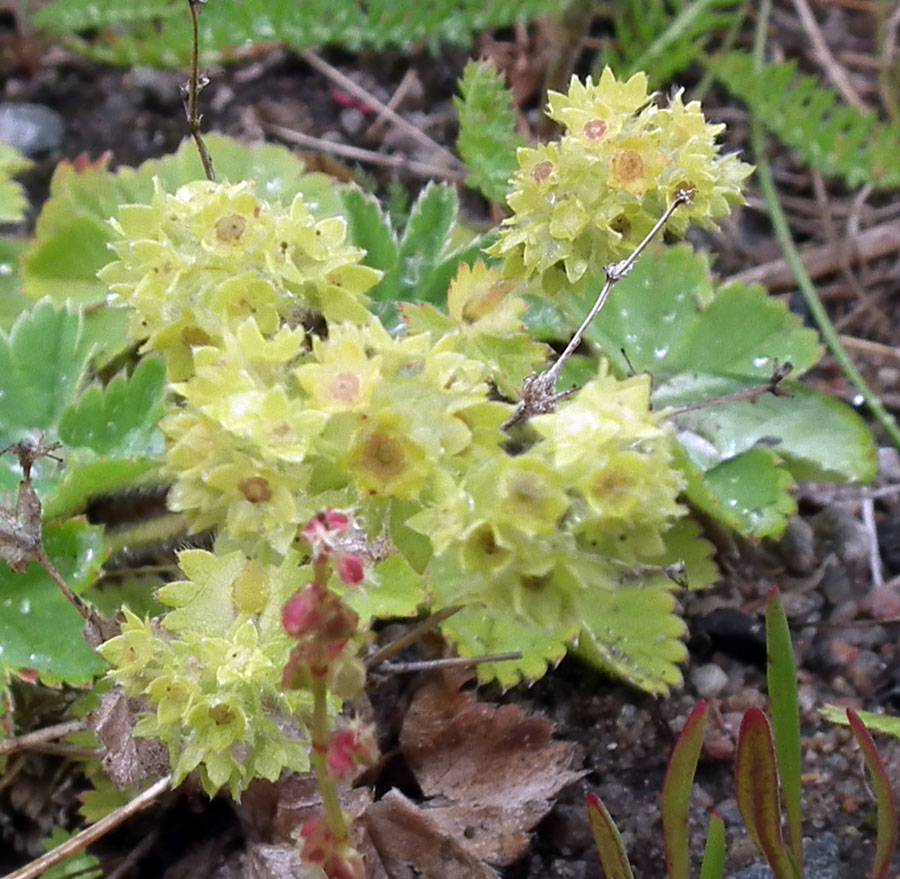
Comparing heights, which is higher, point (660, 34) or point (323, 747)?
point (660, 34)

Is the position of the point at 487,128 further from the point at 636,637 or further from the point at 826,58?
the point at 826,58

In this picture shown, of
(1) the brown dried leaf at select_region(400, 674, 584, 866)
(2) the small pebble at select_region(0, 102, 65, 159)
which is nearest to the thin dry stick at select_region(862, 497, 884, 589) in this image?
(1) the brown dried leaf at select_region(400, 674, 584, 866)

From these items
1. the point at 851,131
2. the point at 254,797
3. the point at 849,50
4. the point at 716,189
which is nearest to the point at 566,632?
the point at 254,797

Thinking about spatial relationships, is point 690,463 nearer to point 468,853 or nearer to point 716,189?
point 716,189

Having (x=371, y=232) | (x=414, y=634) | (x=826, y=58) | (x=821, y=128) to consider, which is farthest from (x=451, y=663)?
(x=826, y=58)

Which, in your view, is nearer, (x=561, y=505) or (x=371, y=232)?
(x=561, y=505)

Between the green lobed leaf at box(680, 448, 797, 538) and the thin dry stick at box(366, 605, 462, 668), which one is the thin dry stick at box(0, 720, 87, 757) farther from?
the green lobed leaf at box(680, 448, 797, 538)

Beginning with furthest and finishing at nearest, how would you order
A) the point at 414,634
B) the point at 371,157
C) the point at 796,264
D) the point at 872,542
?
the point at 371,157 → the point at 796,264 → the point at 872,542 → the point at 414,634

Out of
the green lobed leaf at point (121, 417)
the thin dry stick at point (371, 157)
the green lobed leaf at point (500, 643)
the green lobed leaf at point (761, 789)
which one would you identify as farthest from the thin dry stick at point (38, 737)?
the thin dry stick at point (371, 157)
